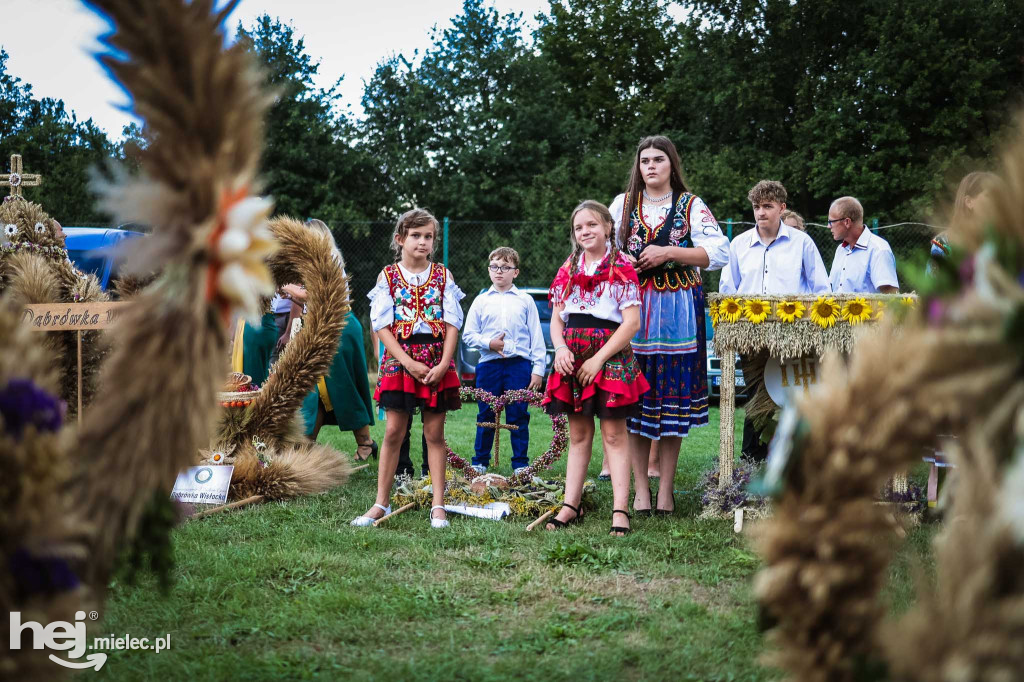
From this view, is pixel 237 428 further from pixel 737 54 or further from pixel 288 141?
pixel 737 54

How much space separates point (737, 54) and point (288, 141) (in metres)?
12.8

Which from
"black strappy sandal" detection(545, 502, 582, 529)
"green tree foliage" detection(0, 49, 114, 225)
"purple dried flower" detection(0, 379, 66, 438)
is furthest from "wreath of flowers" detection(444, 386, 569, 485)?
"green tree foliage" detection(0, 49, 114, 225)

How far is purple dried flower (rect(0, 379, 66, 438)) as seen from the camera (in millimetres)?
1626

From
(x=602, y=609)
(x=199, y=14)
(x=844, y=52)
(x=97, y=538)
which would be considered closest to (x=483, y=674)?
(x=602, y=609)

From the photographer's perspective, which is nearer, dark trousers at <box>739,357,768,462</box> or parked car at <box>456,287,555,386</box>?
dark trousers at <box>739,357,768,462</box>

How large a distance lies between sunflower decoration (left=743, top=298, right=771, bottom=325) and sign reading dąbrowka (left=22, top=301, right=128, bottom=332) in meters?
3.98

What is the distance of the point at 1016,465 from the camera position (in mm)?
1346

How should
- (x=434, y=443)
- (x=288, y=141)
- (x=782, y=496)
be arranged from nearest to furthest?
(x=782, y=496) < (x=434, y=443) < (x=288, y=141)

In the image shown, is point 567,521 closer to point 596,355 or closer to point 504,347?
point 596,355

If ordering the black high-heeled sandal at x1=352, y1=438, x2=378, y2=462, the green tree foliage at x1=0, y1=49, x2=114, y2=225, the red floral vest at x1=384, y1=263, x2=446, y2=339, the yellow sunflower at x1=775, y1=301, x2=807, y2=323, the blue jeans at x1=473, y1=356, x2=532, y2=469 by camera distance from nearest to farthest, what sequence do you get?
1. the yellow sunflower at x1=775, y1=301, x2=807, y2=323
2. the red floral vest at x1=384, y1=263, x2=446, y2=339
3. the blue jeans at x1=473, y1=356, x2=532, y2=469
4. the black high-heeled sandal at x1=352, y1=438, x2=378, y2=462
5. the green tree foliage at x1=0, y1=49, x2=114, y2=225

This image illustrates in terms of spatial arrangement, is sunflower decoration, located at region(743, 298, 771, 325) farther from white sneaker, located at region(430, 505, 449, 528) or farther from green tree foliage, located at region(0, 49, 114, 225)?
green tree foliage, located at region(0, 49, 114, 225)

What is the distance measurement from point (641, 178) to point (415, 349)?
1.84 m

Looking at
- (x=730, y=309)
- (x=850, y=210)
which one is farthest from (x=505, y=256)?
(x=730, y=309)

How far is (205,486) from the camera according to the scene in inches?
218
